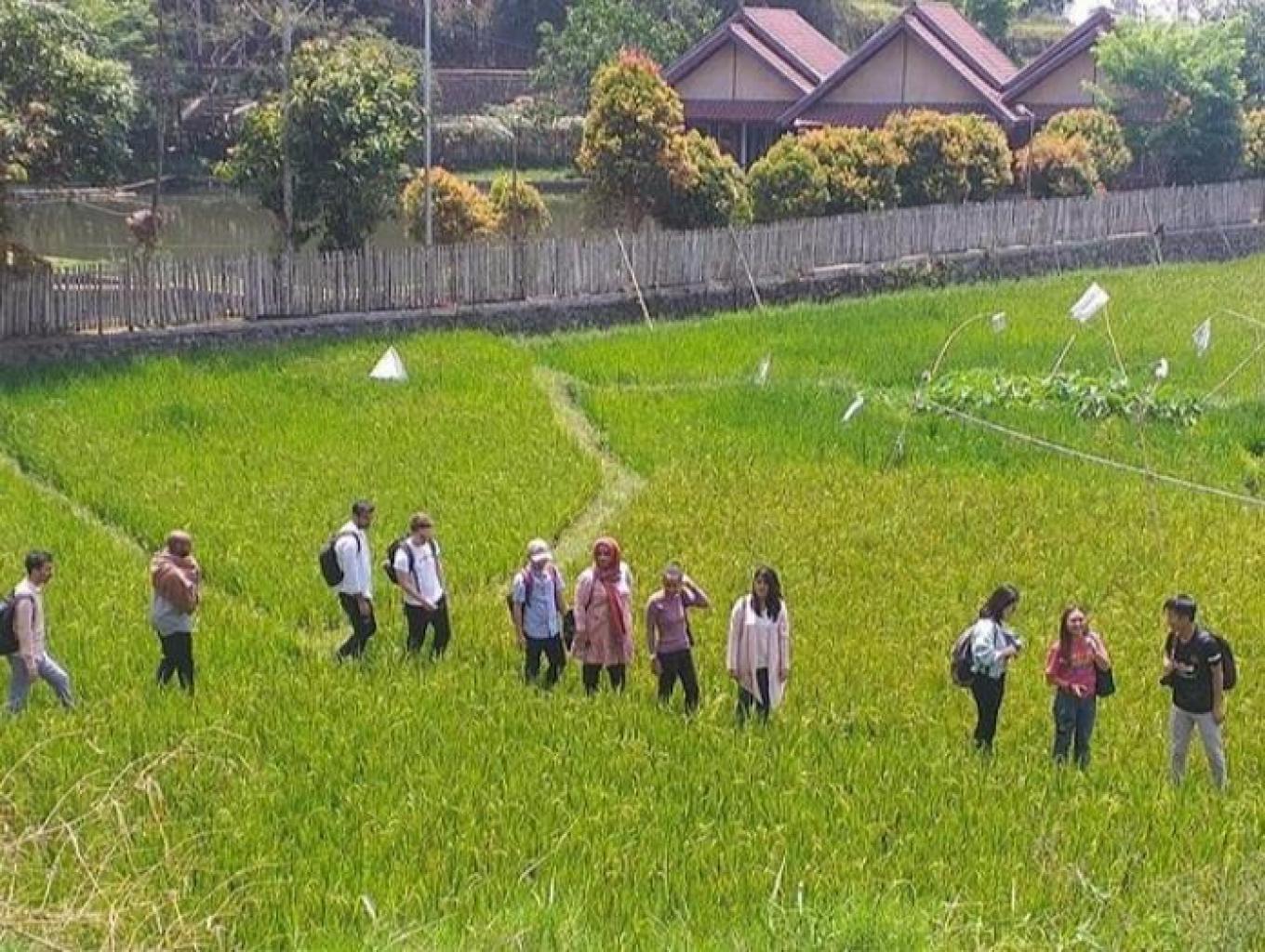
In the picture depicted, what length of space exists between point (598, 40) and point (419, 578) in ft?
128

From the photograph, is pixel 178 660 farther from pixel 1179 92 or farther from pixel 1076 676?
pixel 1179 92

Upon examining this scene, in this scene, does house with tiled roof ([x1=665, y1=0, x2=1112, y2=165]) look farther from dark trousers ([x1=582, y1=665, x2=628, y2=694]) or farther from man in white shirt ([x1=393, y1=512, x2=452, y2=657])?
dark trousers ([x1=582, y1=665, x2=628, y2=694])

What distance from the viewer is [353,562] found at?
11.6 meters

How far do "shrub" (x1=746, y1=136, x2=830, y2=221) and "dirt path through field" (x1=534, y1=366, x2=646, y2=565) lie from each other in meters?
9.92

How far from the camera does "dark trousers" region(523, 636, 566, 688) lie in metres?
11.3

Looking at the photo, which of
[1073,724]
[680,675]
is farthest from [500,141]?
[1073,724]

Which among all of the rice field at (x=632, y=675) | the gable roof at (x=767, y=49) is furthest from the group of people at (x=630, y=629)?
the gable roof at (x=767, y=49)

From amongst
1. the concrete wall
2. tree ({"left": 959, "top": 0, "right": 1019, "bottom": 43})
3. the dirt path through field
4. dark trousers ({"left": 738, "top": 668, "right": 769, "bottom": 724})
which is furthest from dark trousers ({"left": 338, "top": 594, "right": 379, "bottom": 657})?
tree ({"left": 959, "top": 0, "right": 1019, "bottom": 43})

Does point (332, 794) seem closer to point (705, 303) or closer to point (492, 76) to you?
point (705, 303)

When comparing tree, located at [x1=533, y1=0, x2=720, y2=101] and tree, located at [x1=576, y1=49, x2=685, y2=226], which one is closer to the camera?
tree, located at [x1=576, y1=49, x2=685, y2=226]

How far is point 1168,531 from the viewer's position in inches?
603

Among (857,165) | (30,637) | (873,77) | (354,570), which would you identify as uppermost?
(873,77)

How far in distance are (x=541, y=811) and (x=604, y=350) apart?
13891 mm

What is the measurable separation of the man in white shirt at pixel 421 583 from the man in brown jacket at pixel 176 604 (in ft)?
4.68
